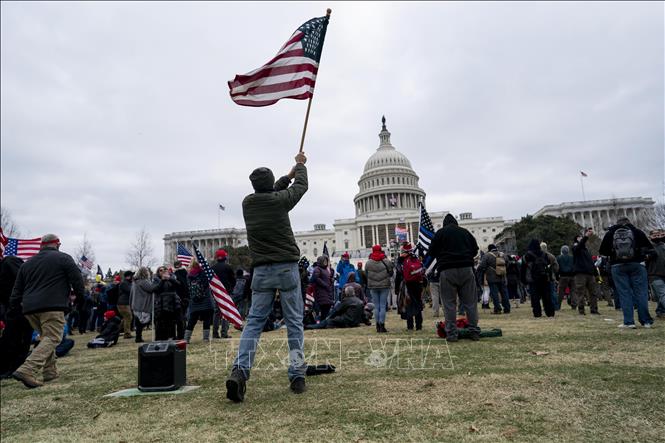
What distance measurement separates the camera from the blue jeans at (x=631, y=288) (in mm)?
8188

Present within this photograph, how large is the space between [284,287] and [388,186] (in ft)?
335

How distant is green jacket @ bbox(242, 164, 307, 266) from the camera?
4527 mm

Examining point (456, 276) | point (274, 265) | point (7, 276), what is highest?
point (7, 276)

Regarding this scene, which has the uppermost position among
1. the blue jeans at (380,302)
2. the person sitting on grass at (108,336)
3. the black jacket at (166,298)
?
the black jacket at (166,298)

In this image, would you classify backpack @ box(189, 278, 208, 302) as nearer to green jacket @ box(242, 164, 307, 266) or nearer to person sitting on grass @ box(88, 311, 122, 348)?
person sitting on grass @ box(88, 311, 122, 348)

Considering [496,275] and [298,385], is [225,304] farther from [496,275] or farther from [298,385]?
[496,275]

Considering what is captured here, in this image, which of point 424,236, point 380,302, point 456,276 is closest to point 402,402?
point 456,276

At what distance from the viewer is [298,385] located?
14.3 ft

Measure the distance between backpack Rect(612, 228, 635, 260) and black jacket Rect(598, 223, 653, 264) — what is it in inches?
3.5

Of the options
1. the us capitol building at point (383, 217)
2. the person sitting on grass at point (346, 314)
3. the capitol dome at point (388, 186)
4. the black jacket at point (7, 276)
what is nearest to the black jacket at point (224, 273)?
the person sitting on grass at point (346, 314)

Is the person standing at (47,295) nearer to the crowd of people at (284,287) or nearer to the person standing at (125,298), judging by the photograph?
the crowd of people at (284,287)

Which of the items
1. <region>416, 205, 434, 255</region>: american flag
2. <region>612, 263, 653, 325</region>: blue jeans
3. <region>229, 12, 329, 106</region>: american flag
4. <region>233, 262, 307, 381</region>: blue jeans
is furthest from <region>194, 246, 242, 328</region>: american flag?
<region>612, 263, 653, 325</region>: blue jeans

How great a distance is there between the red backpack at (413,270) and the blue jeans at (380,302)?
2.41 ft

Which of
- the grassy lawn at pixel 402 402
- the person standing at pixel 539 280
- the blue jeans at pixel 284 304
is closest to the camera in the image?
the grassy lawn at pixel 402 402
